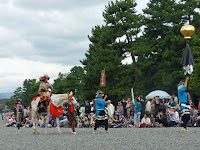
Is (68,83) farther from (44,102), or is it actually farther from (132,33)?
(44,102)

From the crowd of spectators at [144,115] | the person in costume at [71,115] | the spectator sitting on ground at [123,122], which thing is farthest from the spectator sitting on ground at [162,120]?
the person in costume at [71,115]

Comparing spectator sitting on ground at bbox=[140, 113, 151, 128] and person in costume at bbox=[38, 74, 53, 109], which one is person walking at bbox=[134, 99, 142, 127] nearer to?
spectator sitting on ground at bbox=[140, 113, 151, 128]

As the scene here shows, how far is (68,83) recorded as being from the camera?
65.8 m

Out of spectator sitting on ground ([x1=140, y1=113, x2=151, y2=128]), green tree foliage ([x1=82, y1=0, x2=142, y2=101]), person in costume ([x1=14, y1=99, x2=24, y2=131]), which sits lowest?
spectator sitting on ground ([x1=140, y1=113, x2=151, y2=128])

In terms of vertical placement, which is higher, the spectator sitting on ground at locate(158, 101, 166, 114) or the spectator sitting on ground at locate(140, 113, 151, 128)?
the spectator sitting on ground at locate(158, 101, 166, 114)

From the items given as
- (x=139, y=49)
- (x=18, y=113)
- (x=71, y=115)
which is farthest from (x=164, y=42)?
(x=71, y=115)

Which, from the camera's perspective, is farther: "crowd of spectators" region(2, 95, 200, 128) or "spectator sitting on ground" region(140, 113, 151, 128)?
"spectator sitting on ground" region(140, 113, 151, 128)

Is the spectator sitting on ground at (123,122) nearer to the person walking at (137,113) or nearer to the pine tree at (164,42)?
the person walking at (137,113)

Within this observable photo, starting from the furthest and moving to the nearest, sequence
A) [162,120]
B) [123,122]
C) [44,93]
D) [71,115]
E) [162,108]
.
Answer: [123,122], [162,108], [162,120], [71,115], [44,93]

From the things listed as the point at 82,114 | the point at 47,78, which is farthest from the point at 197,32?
the point at 47,78

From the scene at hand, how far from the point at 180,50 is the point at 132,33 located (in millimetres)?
5616

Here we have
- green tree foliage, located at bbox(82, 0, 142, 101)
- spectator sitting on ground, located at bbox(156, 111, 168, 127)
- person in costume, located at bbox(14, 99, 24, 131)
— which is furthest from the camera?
green tree foliage, located at bbox(82, 0, 142, 101)

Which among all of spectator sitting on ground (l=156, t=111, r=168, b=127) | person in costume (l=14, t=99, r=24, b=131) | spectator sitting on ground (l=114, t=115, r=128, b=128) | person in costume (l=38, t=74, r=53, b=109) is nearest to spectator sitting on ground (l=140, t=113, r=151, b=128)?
spectator sitting on ground (l=156, t=111, r=168, b=127)

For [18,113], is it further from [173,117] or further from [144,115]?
[173,117]
